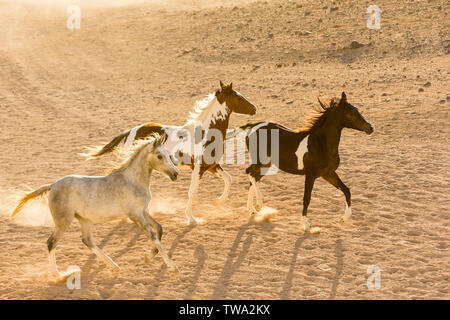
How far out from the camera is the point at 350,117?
28.7ft

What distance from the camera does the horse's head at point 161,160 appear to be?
721 cm

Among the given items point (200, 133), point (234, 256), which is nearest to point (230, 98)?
point (200, 133)

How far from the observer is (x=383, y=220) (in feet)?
30.8

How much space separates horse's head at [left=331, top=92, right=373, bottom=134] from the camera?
8.72 metres

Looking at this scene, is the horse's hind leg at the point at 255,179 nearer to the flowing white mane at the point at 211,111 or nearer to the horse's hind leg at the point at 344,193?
the flowing white mane at the point at 211,111

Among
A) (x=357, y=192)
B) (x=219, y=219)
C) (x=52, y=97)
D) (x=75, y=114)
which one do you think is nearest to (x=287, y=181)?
(x=357, y=192)

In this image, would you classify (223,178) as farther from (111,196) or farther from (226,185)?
(111,196)

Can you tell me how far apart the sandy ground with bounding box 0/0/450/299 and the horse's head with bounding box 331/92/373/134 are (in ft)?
5.77

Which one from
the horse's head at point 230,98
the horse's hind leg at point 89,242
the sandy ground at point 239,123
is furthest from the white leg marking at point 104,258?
the horse's head at point 230,98

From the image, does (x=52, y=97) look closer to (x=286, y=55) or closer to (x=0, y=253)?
(x=286, y=55)

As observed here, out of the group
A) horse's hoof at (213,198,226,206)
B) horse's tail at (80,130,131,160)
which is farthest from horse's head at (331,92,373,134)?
horse's tail at (80,130,131,160)

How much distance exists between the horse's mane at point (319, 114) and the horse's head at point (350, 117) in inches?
4.7

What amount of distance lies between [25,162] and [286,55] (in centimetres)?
1361
